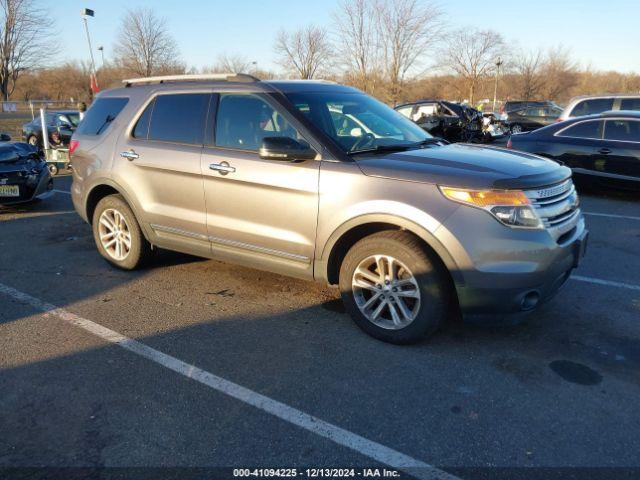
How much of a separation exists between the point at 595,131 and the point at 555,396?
294 inches

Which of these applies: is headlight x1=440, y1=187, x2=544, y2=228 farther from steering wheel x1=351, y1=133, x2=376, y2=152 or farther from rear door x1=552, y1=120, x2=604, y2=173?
rear door x1=552, y1=120, x2=604, y2=173

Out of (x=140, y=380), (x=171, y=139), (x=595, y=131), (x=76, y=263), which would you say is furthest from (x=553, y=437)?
(x=595, y=131)

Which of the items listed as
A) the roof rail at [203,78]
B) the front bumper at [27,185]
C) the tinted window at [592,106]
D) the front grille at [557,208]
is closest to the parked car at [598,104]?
the tinted window at [592,106]

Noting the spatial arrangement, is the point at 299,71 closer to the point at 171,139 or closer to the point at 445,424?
the point at 171,139

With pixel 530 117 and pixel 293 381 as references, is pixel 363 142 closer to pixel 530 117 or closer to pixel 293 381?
pixel 293 381

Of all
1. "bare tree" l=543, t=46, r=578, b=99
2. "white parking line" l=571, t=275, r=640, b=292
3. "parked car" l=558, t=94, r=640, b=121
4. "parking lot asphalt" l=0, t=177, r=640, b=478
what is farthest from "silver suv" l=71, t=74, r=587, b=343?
"bare tree" l=543, t=46, r=578, b=99

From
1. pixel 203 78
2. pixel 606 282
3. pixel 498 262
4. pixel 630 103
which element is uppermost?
pixel 203 78

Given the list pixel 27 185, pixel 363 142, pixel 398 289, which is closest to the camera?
pixel 398 289

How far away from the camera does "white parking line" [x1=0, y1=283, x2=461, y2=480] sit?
2467 millimetres

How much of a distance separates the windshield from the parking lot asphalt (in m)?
1.44

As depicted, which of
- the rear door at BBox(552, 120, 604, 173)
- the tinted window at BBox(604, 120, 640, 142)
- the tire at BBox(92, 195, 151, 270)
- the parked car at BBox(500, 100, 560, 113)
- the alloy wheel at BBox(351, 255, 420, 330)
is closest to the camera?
the alloy wheel at BBox(351, 255, 420, 330)

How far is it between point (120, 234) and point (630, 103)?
11827 millimetres

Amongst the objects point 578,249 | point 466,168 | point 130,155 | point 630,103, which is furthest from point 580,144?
point 130,155

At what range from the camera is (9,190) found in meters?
7.85
